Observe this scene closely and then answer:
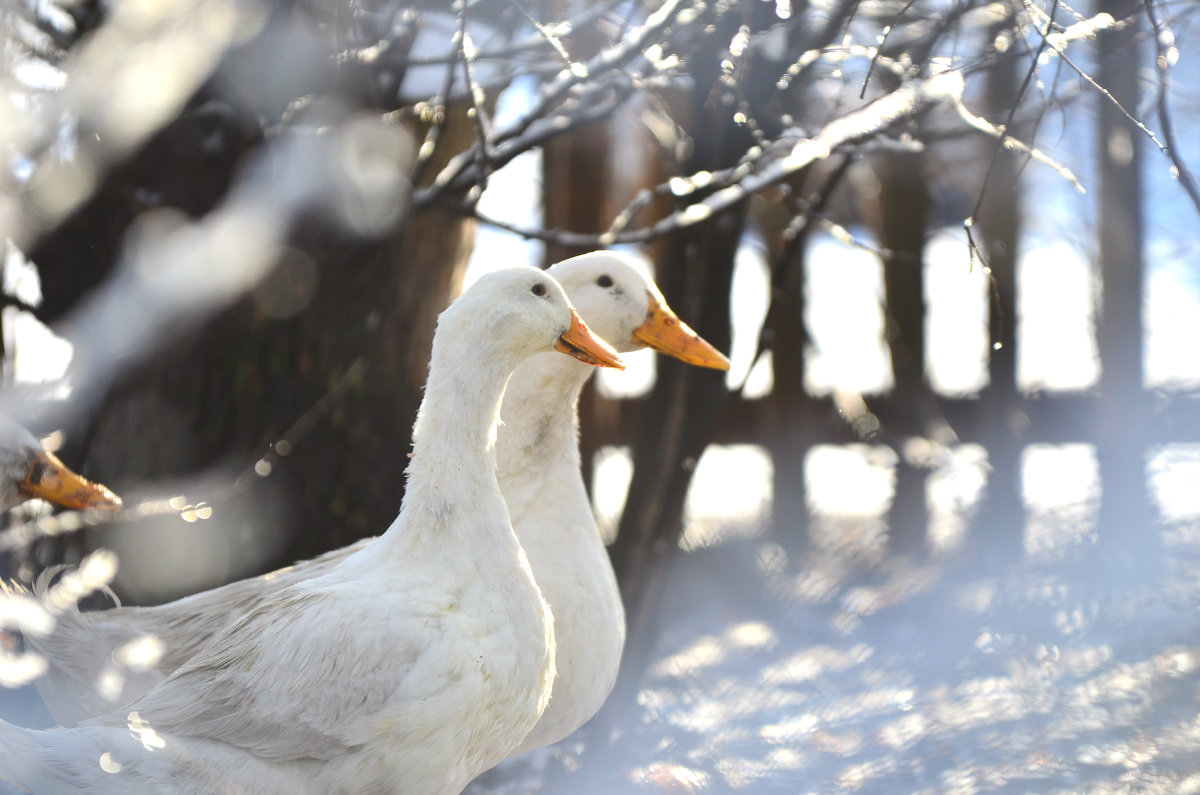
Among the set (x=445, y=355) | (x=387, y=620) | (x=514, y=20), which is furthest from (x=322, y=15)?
(x=387, y=620)

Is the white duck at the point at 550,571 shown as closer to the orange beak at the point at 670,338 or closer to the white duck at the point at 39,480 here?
the orange beak at the point at 670,338

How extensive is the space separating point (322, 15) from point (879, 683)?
10.5ft

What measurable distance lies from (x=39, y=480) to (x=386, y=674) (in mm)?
1164

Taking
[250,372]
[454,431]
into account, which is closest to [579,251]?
[250,372]

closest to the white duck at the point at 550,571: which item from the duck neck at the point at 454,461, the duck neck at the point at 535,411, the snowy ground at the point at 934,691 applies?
the duck neck at the point at 535,411

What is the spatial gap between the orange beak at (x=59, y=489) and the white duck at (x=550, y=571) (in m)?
0.26

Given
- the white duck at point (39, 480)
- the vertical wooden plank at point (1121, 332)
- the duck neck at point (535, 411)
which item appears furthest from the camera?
the vertical wooden plank at point (1121, 332)

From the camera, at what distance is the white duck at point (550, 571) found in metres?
2.05

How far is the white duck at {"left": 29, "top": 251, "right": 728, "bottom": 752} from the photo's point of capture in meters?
2.05

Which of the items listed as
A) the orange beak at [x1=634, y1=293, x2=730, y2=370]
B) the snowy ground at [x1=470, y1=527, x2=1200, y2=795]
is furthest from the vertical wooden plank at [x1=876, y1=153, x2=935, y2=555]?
the orange beak at [x1=634, y1=293, x2=730, y2=370]

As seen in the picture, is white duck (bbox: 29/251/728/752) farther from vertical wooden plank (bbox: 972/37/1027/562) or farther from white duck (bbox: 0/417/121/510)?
vertical wooden plank (bbox: 972/37/1027/562)

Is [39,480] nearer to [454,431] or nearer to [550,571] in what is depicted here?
[454,431]

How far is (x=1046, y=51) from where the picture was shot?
2.24 metres

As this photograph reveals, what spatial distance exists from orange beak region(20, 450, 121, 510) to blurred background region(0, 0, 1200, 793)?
24 centimetres
